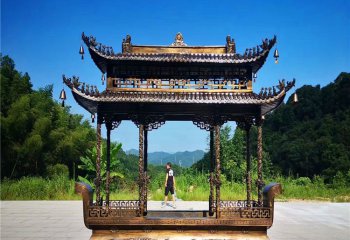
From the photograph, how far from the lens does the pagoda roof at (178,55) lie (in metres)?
9.64

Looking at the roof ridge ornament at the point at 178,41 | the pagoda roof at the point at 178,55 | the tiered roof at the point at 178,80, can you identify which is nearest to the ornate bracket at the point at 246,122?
the tiered roof at the point at 178,80

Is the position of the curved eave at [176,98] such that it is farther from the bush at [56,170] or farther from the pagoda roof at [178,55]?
the bush at [56,170]

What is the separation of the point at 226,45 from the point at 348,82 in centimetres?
4117

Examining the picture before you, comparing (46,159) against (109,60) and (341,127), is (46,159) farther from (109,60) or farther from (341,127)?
(341,127)

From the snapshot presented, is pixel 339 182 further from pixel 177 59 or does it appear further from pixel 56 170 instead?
pixel 56 170

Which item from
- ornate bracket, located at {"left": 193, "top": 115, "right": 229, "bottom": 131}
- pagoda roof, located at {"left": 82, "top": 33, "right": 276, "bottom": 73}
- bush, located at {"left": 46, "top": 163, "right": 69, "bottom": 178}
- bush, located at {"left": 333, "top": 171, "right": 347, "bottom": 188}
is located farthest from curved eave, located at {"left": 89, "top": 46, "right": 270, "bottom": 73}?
bush, located at {"left": 46, "top": 163, "right": 69, "bottom": 178}

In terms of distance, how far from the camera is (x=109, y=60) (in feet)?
31.8

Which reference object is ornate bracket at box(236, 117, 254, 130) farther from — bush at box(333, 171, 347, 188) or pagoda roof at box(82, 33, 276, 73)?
bush at box(333, 171, 347, 188)

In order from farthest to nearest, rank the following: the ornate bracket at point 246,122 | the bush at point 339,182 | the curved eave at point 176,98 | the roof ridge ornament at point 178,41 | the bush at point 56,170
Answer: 1. the bush at point 56,170
2. the bush at point 339,182
3. the roof ridge ornament at point 178,41
4. the ornate bracket at point 246,122
5. the curved eave at point 176,98

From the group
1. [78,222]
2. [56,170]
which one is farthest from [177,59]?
[56,170]

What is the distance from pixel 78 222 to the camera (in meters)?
12.0

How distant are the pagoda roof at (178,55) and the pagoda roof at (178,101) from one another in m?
0.85

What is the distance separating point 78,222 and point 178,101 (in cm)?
585

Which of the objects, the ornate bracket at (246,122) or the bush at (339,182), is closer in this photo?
the ornate bracket at (246,122)
